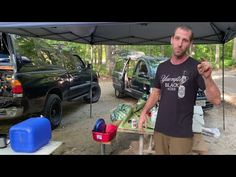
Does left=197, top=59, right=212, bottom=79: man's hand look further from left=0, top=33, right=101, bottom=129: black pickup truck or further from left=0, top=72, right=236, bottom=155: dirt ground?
left=0, top=33, right=101, bottom=129: black pickup truck

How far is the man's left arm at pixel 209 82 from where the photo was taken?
251 centimetres

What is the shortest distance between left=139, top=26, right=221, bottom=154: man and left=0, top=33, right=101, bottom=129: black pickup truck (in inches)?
139

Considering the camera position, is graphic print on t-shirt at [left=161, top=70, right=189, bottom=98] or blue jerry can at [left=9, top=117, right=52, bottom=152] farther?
blue jerry can at [left=9, top=117, right=52, bottom=152]

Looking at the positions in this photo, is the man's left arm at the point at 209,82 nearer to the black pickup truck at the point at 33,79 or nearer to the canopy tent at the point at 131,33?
the canopy tent at the point at 131,33

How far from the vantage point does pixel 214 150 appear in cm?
569

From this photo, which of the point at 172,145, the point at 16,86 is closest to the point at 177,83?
the point at 172,145

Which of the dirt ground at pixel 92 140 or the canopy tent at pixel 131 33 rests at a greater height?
the canopy tent at pixel 131 33

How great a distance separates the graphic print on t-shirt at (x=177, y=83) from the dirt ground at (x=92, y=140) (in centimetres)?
185

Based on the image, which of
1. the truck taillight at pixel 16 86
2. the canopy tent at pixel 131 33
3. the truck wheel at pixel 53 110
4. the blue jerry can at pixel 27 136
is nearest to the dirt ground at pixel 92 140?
the truck wheel at pixel 53 110

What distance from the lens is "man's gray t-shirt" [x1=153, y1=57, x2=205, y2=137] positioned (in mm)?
2811

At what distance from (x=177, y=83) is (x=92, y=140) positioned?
3.78 metres

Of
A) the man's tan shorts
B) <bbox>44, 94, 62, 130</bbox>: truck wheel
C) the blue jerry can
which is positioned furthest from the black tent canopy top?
the man's tan shorts
